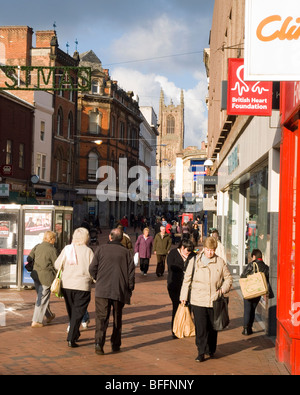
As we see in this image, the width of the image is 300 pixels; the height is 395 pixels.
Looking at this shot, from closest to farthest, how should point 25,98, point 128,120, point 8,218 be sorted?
point 8,218 → point 25,98 → point 128,120

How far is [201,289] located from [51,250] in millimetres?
A: 3338

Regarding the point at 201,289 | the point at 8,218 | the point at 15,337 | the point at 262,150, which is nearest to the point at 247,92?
the point at 262,150

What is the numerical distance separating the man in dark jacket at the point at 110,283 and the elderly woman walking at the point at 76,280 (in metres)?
0.37

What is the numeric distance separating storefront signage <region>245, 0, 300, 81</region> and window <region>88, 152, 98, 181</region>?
2188 inches

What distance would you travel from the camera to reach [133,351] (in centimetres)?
913

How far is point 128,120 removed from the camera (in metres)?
72.2

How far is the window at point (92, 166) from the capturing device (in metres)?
61.5

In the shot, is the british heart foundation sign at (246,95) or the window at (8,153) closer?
the british heart foundation sign at (246,95)

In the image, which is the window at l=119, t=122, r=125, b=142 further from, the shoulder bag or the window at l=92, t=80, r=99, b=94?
the shoulder bag

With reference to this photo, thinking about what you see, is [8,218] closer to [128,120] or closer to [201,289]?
[201,289]

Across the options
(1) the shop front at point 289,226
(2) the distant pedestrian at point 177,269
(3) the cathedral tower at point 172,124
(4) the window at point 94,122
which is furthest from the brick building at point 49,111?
(3) the cathedral tower at point 172,124

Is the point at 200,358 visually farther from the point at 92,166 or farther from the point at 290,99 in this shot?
the point at 92,166

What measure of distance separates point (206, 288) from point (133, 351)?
150 centimetres

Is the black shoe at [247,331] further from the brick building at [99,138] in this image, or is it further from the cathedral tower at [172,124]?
the cathedral tower at [172,124]
